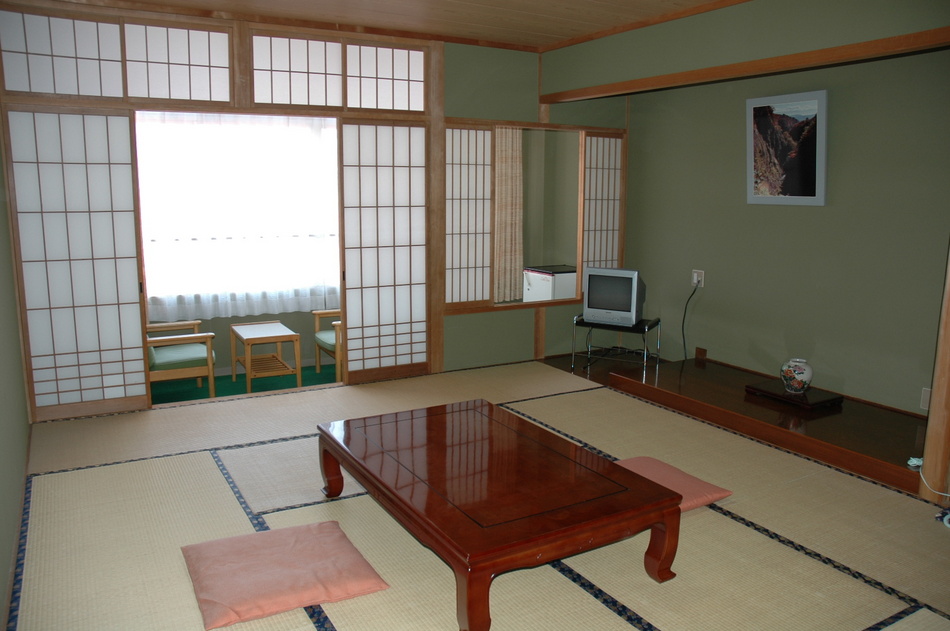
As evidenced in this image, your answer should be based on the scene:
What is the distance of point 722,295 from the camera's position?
562cm

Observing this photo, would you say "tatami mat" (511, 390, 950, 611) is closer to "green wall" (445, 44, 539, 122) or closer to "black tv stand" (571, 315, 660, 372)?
"black tv stand" (571, 315, 660, 372)

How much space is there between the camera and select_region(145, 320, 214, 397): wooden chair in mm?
5387

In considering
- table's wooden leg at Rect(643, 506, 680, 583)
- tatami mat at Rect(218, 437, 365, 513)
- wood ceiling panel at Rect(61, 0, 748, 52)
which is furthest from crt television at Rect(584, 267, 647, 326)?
table's wooden leg at Rect(643, 506, 680, 583)

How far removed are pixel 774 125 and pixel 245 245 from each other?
4.55m

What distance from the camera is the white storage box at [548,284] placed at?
6.37 meters

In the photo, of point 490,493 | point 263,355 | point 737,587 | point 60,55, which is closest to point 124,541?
point 490,493

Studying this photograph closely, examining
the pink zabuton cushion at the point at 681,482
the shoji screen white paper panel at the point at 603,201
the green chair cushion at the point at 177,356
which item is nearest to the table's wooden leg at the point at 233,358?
the green chair cushion at the point at 177,356

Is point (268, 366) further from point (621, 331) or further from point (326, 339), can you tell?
point (621, 331)

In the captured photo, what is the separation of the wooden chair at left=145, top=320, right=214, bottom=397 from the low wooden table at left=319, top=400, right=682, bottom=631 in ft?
8.40

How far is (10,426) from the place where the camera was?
127 inches

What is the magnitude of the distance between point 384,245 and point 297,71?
1.39 metres

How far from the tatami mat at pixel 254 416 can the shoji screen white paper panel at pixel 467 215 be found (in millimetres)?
730

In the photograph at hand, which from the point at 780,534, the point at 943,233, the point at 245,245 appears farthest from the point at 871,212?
the point at 245,245

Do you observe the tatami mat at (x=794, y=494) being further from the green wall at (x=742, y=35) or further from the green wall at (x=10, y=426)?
the green wall at (x=10, y=426)
